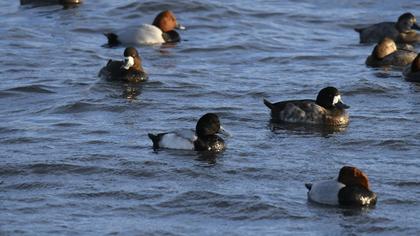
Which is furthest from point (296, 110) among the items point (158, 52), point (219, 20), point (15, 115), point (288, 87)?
point (219, 20)

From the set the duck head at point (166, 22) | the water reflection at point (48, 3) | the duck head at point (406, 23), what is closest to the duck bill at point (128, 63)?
the duck head at point (166, 22)

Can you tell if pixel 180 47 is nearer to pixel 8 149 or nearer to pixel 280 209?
pixel 8 149

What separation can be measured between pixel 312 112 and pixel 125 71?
→ 12.3ft

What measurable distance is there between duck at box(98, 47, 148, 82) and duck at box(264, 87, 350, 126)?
10.5 ft

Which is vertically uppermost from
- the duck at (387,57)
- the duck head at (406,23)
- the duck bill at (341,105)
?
the duck head at (406,23)

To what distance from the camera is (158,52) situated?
22.5 m

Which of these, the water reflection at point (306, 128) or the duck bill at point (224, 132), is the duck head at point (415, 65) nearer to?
the water reflection at point (306, 128)

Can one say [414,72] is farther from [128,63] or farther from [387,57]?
[128,63]

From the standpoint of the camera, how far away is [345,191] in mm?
12477

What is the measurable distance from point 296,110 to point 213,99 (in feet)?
6.36

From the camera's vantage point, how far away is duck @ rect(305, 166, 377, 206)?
490 inches

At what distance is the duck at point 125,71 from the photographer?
19.2 m

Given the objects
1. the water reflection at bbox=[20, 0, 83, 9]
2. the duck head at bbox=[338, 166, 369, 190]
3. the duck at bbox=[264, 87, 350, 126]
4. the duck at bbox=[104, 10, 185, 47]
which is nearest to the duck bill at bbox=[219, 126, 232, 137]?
the duck at bbox=[264, 87, 350, 126]

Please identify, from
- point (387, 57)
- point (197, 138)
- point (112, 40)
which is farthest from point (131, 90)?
point (387, 57)
